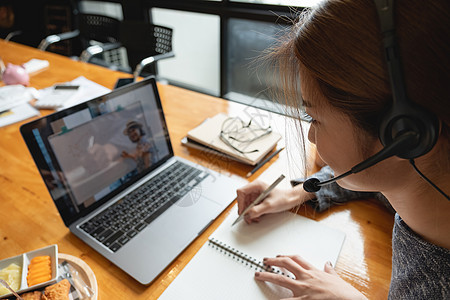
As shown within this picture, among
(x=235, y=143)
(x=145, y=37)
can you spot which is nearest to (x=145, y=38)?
(x=145, y=37)

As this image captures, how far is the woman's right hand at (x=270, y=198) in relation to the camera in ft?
2.36

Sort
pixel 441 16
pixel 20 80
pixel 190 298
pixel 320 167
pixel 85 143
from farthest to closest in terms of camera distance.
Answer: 1. pixel 20 80
2. pixel 320 167
3. pixel 85 143
4. pixel 190 298
5. pixel 441 16

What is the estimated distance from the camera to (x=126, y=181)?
80 centimetres

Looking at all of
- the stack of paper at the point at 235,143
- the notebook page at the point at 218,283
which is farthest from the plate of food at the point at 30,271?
the stack of paper at the point at 235,143

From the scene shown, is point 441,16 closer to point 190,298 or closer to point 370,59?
point 370,59

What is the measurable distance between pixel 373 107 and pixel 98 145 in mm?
620

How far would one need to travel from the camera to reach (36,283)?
56 centimetres

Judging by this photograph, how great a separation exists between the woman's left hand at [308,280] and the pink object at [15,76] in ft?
5.19

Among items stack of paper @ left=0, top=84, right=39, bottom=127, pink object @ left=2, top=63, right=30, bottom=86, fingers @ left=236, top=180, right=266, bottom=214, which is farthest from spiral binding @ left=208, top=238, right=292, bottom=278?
pink object @ left=2, top=63, right=30, bottom=86

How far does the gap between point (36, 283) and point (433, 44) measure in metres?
0.74

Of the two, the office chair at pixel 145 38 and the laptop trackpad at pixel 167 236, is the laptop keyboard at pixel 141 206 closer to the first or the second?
the laptop trackpad at pixel 167 236

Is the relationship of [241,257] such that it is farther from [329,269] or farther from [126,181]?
[126,181]

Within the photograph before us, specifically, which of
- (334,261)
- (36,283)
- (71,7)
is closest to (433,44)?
(334,261)

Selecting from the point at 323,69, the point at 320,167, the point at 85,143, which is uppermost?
the point at 323,69
